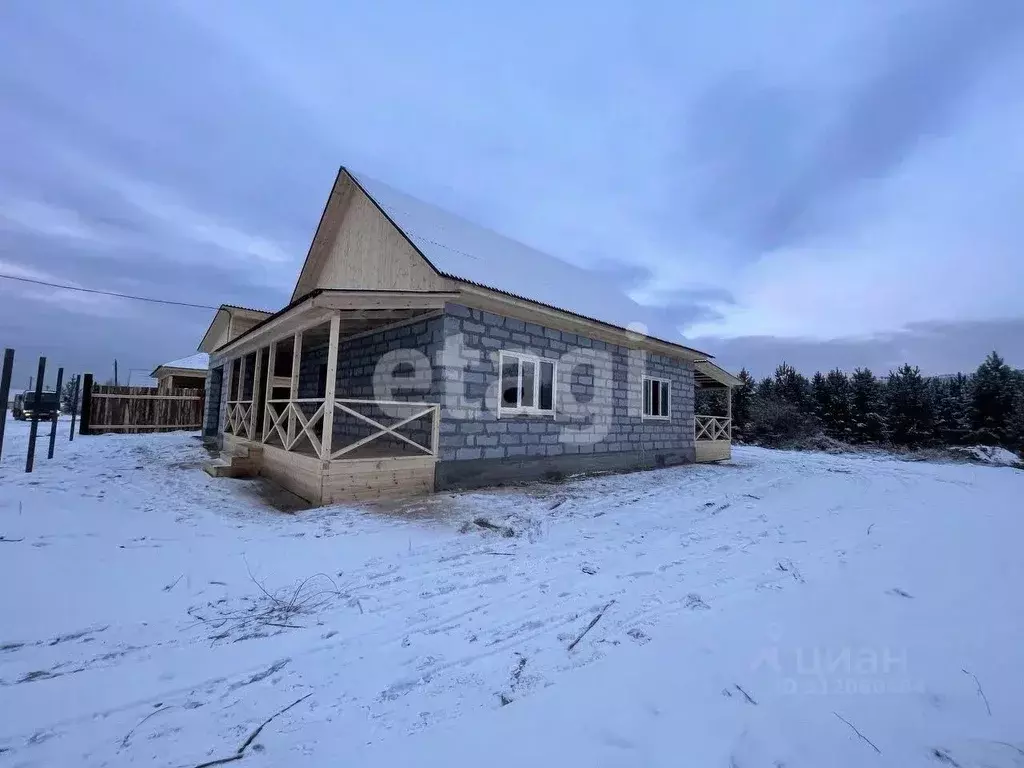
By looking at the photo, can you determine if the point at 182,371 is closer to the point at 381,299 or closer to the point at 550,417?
the point at 381,299

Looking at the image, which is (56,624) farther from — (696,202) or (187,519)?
(696,202)

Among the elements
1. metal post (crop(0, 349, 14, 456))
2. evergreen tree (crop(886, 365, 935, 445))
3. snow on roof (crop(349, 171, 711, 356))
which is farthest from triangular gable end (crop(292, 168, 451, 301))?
evergreen tree (crop(886, 365, 935, 445))

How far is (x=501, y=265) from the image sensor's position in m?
10.2

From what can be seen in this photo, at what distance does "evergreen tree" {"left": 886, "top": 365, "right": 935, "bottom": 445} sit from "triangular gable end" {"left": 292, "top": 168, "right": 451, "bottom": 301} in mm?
27837

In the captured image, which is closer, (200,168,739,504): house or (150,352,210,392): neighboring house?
(200,168,739,504): house

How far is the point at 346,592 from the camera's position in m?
3.46

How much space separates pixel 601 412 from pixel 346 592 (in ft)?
25.7

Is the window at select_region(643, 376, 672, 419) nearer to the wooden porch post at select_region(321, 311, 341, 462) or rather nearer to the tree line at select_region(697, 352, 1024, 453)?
the wooden porch post at select_region(321, 311, 341, 462)

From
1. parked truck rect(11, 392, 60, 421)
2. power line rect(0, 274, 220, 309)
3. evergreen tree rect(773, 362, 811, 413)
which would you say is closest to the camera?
parked truck rect(11, 392, 60, 421)

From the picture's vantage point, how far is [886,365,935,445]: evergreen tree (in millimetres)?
23391

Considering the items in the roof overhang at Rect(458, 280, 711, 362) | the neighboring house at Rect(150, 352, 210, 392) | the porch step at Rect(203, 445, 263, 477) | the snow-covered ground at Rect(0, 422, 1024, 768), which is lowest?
the snow-covered ground at Rect(0, 422, 1024, 768)

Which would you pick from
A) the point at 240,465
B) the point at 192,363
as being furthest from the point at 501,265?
the point at 192,363

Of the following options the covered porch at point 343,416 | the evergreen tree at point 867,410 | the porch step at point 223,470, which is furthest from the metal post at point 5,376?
the evergreen tree at point 867,410

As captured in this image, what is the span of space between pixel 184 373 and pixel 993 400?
4007 cm
